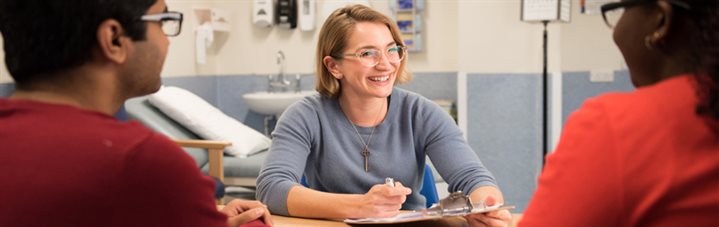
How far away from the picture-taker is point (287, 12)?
5672mm

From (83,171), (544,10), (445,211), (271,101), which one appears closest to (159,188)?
(83,171)

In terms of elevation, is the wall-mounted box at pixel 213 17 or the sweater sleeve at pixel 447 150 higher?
the wall-mounted box at pixel 213 17

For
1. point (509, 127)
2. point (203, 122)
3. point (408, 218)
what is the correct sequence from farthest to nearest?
1. point (509, 127)
2. point (203, 122)
3. point (408, 218)

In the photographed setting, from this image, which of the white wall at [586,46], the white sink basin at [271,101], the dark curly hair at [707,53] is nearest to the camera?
the dark curly hair at [707,53]

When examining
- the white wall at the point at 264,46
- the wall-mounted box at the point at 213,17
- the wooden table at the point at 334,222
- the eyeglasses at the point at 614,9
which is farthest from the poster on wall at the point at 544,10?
the eyeglasses at the point at 614,9

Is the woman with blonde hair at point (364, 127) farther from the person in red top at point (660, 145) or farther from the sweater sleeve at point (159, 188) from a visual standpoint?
the person in red top at point (660, 145)

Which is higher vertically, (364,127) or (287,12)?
(287,12)

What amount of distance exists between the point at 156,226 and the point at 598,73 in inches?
170

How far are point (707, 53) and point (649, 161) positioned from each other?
125 mm

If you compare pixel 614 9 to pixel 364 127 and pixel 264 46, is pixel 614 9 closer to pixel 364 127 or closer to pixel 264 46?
pixel 364 127

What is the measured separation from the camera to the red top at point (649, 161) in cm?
82

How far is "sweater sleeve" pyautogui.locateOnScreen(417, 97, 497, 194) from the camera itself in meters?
1.98

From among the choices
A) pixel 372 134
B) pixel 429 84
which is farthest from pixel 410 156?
pixel 429 84

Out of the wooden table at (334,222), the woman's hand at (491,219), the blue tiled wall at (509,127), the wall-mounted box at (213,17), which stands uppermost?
the wall-mounted box at (213,17)
